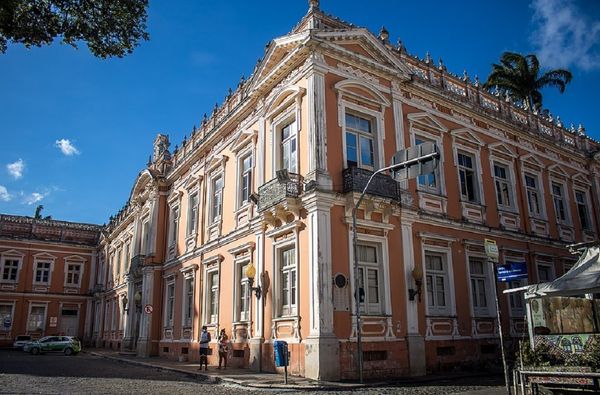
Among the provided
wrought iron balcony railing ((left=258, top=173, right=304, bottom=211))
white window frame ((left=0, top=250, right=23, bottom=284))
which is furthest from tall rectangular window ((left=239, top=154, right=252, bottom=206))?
white window frame ((left=0, top=250, right=23, bottom=284))

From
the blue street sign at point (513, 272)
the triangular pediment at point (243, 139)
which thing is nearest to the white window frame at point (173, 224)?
the triangular pediment at point (243, 139)

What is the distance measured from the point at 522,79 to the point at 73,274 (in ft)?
120

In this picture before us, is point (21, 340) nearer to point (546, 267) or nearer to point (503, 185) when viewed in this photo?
point (503, 185)

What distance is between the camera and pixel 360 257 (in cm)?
1392

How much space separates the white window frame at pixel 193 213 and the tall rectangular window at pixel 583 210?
1743 cm

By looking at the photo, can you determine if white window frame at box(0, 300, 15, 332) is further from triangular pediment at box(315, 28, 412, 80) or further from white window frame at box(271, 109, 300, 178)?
triangular pediment at box(315, 28, 412, 80)

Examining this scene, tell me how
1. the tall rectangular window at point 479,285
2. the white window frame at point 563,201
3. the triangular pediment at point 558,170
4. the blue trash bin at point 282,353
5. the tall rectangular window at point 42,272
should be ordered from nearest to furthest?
the blue trash bin at point 282,353
the tall rectangular window at point 479,285
the white window frame at point 563,201
the triangular pediment at point 558,170
the tall rectangular window at point 42,272

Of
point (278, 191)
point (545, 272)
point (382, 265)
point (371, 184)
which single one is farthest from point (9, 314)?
point (545, 272)

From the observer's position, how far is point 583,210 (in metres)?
23.3

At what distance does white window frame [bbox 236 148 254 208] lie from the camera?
17.8m

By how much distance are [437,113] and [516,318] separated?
7821mm

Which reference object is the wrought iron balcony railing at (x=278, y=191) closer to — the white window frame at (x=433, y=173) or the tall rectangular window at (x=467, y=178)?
the white window frame at (x=433, y=173)

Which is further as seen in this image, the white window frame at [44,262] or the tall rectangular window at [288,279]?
the white window frame at [44,262]

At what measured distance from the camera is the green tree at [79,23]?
7547 mm
